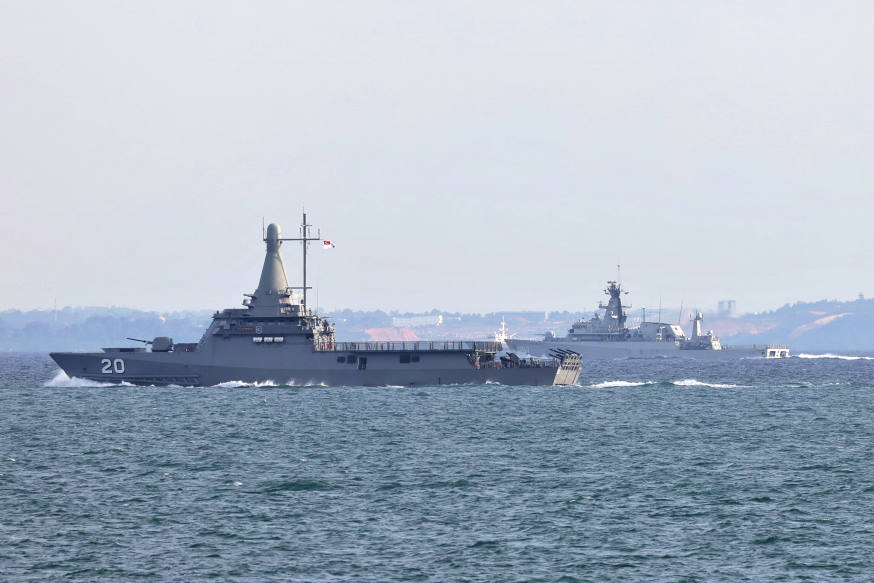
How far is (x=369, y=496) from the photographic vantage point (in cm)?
3062

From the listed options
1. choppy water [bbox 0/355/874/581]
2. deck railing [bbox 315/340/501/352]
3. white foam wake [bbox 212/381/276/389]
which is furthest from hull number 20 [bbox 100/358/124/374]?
deck railing [bbox 315/340/501/352]

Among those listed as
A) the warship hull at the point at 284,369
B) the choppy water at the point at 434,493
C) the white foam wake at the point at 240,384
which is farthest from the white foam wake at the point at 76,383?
the choppy water at the point at 434,493

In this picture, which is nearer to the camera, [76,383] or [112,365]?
[112,365]

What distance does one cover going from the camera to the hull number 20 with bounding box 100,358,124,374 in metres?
69.2

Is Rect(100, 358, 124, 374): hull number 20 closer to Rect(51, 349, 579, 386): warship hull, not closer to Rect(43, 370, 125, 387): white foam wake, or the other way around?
Rect(51, 349, 579, 386): warship hull

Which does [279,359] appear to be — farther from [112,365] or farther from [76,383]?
[76,383]

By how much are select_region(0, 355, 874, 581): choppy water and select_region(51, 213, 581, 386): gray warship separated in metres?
9.84

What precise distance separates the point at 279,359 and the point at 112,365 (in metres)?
10.8

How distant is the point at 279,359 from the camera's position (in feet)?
224

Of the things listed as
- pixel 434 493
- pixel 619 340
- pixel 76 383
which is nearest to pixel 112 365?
pixel 76 383

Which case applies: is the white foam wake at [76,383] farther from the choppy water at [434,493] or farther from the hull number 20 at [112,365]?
the choppy water at [434,493]

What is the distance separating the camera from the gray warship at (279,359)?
68.2 metres

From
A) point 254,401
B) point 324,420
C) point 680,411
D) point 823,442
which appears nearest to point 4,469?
point 324,420

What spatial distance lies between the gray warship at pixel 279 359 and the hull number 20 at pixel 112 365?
63 mm
